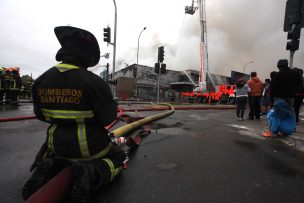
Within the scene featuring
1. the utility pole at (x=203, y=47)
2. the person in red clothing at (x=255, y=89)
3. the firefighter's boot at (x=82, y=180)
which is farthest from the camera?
the utility pole at (x=203, y=47)

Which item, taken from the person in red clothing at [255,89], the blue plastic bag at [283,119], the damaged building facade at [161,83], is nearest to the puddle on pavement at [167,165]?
the blue plastic bag at [283,119]

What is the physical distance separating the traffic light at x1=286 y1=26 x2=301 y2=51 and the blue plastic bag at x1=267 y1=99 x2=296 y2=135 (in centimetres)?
253

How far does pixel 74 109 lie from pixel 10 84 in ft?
38.8

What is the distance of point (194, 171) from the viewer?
2785 mm

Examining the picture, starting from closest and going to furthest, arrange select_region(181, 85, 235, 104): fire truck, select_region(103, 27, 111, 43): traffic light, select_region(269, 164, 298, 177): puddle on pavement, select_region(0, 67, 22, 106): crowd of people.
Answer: select_region(269, 164, 298, 177): puddle on pavement → select_region(0, 67, 22, 106): crowd of people → select_region(103, 27, 111, 43): traffic light → select_region(181, 85, 235, 104): fire truck

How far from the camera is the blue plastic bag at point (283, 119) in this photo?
4.86 m

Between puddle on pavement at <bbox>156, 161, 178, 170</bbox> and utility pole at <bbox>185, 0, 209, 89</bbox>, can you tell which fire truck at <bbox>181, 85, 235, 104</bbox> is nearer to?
utility pole at <bbox>185, 0, 209, 89</bbox>

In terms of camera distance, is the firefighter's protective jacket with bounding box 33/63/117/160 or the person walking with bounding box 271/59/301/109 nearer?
the firefighter's protective jacket with bounding box 33/63/117/160

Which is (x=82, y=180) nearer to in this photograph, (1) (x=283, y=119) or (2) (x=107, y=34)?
(1) (x=283, y=119)

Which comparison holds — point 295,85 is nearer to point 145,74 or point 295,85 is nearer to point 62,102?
point 62,102

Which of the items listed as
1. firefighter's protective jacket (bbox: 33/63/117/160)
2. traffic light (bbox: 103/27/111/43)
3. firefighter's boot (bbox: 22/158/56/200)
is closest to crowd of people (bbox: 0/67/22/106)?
traffic light (bbox: 103/27/111/43)

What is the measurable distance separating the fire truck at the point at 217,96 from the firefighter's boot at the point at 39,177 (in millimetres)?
26456

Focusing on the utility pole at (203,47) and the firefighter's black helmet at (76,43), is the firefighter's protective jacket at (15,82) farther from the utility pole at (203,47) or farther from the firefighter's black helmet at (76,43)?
the utility pole at (203,47)

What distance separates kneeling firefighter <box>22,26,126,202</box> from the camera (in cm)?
204
